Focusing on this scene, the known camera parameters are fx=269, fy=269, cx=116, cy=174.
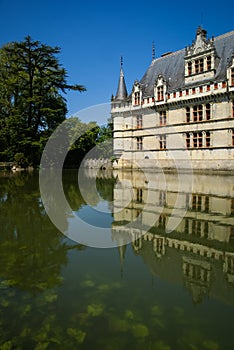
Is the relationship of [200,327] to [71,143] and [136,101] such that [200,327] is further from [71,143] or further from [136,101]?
[71,143]

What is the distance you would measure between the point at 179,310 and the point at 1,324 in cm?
169

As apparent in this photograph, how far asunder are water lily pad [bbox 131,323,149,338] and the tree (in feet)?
86.0

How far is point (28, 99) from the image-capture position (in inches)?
1079

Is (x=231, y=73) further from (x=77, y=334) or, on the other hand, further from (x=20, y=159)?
(x=77, y=334)

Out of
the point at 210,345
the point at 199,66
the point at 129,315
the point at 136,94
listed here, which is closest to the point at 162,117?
the point at 136,94

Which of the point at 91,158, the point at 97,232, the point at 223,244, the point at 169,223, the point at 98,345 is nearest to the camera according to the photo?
the point at 98,345

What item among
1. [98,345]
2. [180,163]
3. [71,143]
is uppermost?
[71,143]

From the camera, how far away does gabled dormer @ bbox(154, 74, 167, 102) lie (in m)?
26.1

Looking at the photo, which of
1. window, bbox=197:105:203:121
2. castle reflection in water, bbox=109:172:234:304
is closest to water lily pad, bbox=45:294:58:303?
castle reflection in water, bbox=109:172:234:304

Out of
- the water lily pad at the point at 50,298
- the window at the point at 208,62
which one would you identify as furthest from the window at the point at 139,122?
the water lily pad at the point at 50,298

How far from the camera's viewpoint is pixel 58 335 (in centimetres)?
232

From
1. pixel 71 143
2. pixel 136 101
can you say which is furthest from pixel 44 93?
pixel 136 101

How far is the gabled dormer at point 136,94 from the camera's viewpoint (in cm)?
2853

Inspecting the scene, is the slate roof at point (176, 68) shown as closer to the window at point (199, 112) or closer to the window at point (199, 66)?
the window at point (199, 66)
